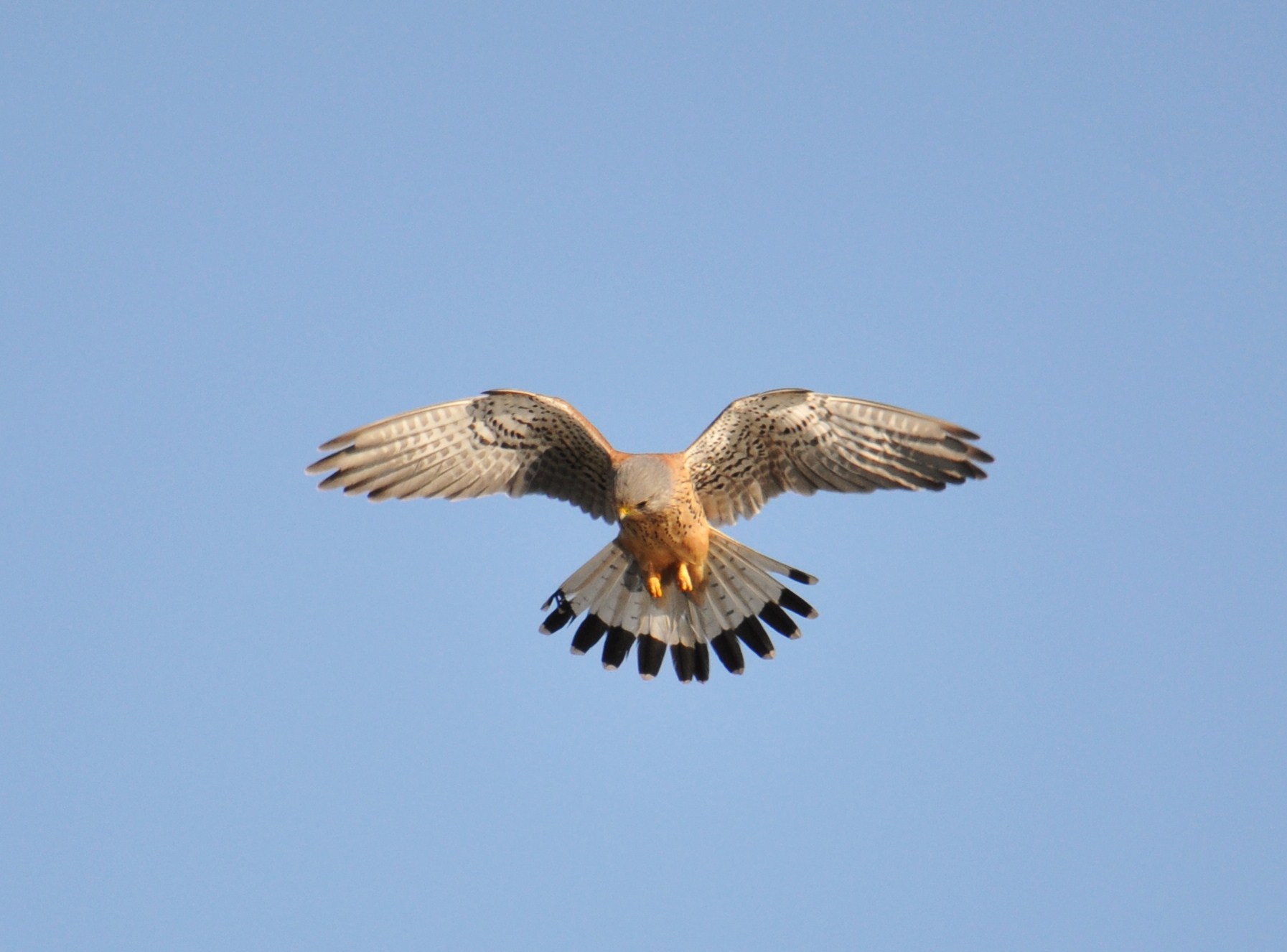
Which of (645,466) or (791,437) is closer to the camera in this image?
(645,466)

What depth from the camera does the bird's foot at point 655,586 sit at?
8648 millimetres

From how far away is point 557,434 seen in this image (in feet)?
28.5

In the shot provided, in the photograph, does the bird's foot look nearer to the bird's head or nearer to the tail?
Answer: the tail

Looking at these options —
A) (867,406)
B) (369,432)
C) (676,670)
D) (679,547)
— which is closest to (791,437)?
(867,406)

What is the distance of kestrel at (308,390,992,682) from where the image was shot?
841cm

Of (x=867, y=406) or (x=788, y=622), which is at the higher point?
(x=867, y=406)

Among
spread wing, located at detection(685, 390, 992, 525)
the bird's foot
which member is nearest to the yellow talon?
the bird's foot

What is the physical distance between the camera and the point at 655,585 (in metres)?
8.66

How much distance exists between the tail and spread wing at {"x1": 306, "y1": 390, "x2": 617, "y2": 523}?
0.50m

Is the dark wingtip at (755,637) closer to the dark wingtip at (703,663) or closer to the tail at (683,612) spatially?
the tail at (683,612)

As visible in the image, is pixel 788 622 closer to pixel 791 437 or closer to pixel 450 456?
pixel 791 437

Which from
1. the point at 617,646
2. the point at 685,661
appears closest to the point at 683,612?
the point at 685,661

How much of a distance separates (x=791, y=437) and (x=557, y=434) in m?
1.57

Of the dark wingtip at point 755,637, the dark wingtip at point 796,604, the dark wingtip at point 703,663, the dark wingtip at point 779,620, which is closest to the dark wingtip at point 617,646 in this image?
the dark wingtip at point 703,663
